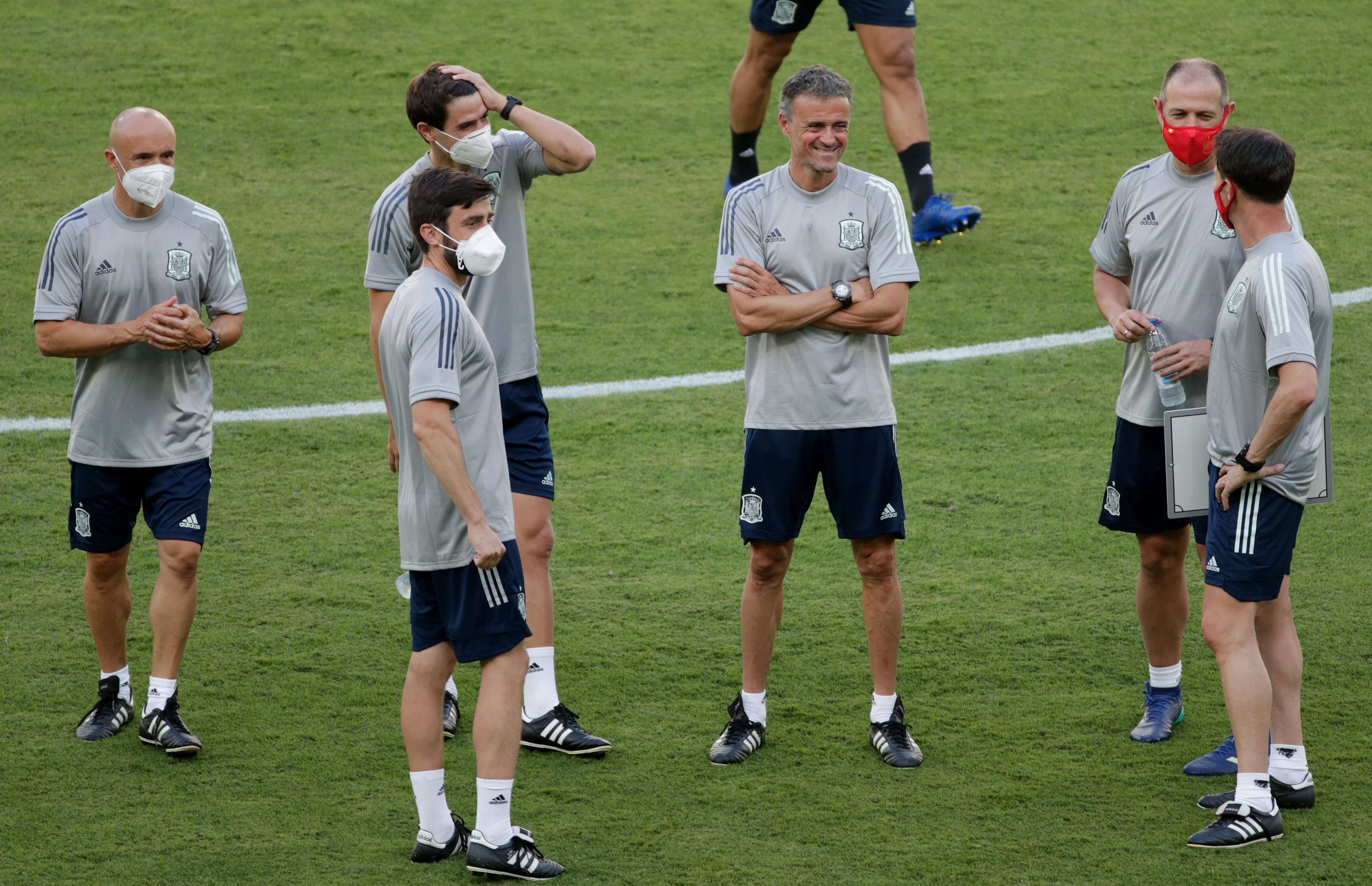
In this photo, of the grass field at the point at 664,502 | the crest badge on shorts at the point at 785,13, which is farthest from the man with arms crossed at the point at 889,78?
the grass field at the point at 664,502

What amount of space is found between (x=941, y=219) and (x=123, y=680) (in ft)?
18.5

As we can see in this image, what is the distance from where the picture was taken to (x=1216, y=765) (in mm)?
4473

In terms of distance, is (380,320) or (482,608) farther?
(380,320)

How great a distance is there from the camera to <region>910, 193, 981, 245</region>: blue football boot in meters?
8.78

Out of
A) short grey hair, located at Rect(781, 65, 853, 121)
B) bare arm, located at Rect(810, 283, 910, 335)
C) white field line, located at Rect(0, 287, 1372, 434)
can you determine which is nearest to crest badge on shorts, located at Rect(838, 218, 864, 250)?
bare arm, located at Rect(810, 283, 910, 335)

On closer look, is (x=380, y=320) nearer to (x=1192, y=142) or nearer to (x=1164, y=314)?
(x=1164, y=314)

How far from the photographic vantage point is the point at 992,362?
788 cm

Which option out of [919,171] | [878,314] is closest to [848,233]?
[878,314]

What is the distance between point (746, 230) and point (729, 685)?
161cm

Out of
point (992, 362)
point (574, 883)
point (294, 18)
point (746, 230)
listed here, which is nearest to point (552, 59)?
point (294, 18)

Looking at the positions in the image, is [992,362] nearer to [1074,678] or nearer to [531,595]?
[1074,678]

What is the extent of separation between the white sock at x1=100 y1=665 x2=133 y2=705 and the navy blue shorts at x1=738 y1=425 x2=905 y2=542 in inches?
84.3

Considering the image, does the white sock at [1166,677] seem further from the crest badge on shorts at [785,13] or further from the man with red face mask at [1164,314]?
the crest badge on shorts at [785,13]

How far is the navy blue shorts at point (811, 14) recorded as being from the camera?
8.61 metres
